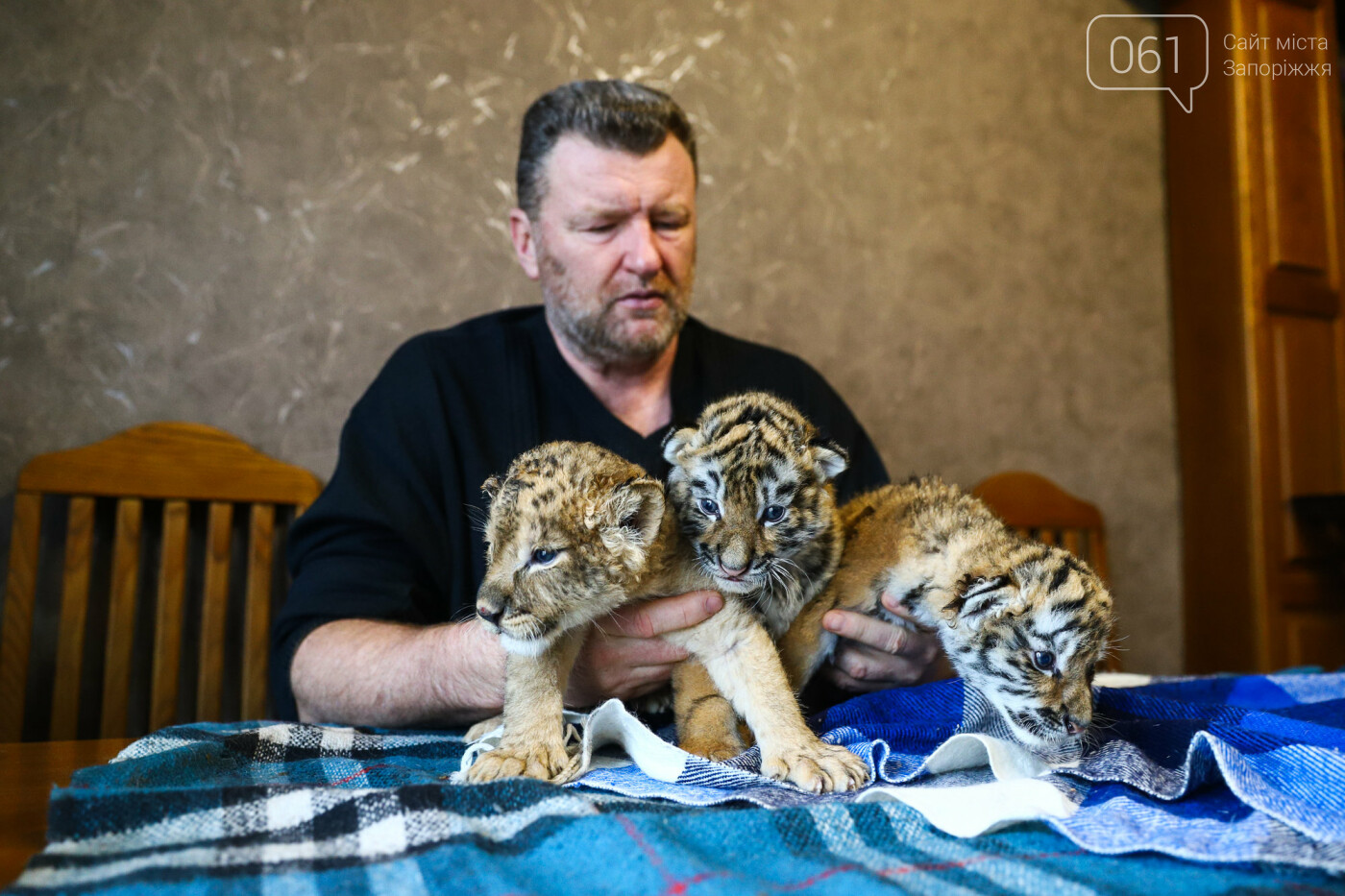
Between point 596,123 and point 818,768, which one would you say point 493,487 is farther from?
point 596,123

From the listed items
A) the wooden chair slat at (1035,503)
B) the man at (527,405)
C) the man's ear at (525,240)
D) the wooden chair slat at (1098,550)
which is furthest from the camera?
the wooden chair slat at (1098,550)

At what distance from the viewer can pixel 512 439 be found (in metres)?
2.46

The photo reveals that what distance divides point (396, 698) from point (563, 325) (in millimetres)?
1178

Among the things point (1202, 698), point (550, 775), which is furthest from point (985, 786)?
point (1202, 698)

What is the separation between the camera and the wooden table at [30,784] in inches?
39.6

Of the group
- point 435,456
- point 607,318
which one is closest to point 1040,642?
point 607,318

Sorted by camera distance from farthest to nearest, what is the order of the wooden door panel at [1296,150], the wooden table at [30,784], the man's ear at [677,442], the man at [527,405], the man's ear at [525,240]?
1. the wooden door panel at [1296,150]
2. the man's ear at [525,240]
3. the man at [527,405]
4. the man's ear at [677,442]
5. the wooden table at [30,784]

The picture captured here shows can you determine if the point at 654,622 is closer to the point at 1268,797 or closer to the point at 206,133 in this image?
the point at 1268,797

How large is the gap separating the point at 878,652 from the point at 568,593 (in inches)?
29.9

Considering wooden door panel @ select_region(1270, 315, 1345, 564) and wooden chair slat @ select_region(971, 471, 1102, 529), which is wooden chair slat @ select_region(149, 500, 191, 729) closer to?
wooden chair slat @ select_region(971, 471, 1102, 529)

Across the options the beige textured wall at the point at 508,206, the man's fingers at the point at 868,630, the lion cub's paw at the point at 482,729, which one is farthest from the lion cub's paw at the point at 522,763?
the beige textured wall at the point at 508,206

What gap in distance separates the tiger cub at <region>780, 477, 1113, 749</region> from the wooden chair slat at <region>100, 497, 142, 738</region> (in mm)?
1901

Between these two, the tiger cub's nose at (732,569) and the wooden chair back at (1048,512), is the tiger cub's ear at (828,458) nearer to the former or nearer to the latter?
the tiger cub's nose at (732,569)

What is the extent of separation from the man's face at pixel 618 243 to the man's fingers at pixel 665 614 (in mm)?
1116
